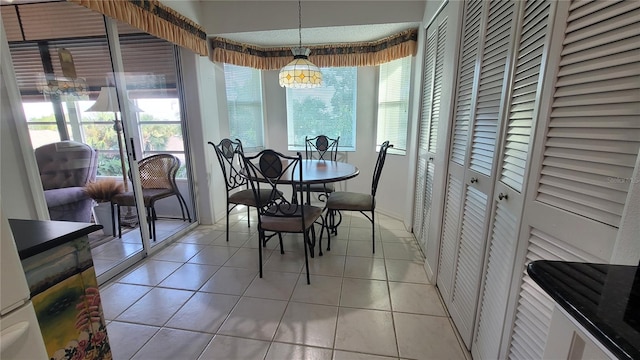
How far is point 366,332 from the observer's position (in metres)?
1.56

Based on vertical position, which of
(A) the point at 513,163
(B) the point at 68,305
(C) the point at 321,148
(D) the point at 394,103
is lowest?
(B) the point at 68,305

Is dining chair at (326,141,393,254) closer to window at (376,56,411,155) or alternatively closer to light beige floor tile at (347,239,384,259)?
light beige floor tile at (347,239,384,259)

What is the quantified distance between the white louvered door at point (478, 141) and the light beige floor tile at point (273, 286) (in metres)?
1.12

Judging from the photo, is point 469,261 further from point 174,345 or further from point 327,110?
point 327,110

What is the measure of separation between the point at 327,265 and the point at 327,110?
2288 millimetres

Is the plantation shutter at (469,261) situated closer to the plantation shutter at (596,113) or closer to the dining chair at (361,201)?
the plantation shutter at (596,113)

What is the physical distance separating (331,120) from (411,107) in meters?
1.22

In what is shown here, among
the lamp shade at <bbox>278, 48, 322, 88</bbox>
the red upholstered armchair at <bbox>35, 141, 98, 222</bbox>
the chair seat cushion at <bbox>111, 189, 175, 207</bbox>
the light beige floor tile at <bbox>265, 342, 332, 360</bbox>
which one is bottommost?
the light beige floor tile at <bbox>265, 342, 332, 360</bbox>

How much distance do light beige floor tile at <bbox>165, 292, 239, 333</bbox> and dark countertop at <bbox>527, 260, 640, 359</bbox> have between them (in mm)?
1659

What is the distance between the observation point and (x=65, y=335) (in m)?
0.92

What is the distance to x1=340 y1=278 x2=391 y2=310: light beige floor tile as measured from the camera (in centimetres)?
180

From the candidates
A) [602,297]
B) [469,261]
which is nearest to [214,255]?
[469,261]

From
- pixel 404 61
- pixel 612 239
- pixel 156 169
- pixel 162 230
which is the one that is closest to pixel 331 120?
pixel 404 61

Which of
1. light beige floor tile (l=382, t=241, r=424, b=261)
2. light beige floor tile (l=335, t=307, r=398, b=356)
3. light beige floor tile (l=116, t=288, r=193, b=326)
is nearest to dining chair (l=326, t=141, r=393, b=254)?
light beige floor tile (l=382, t=241, r=424, b=261)
